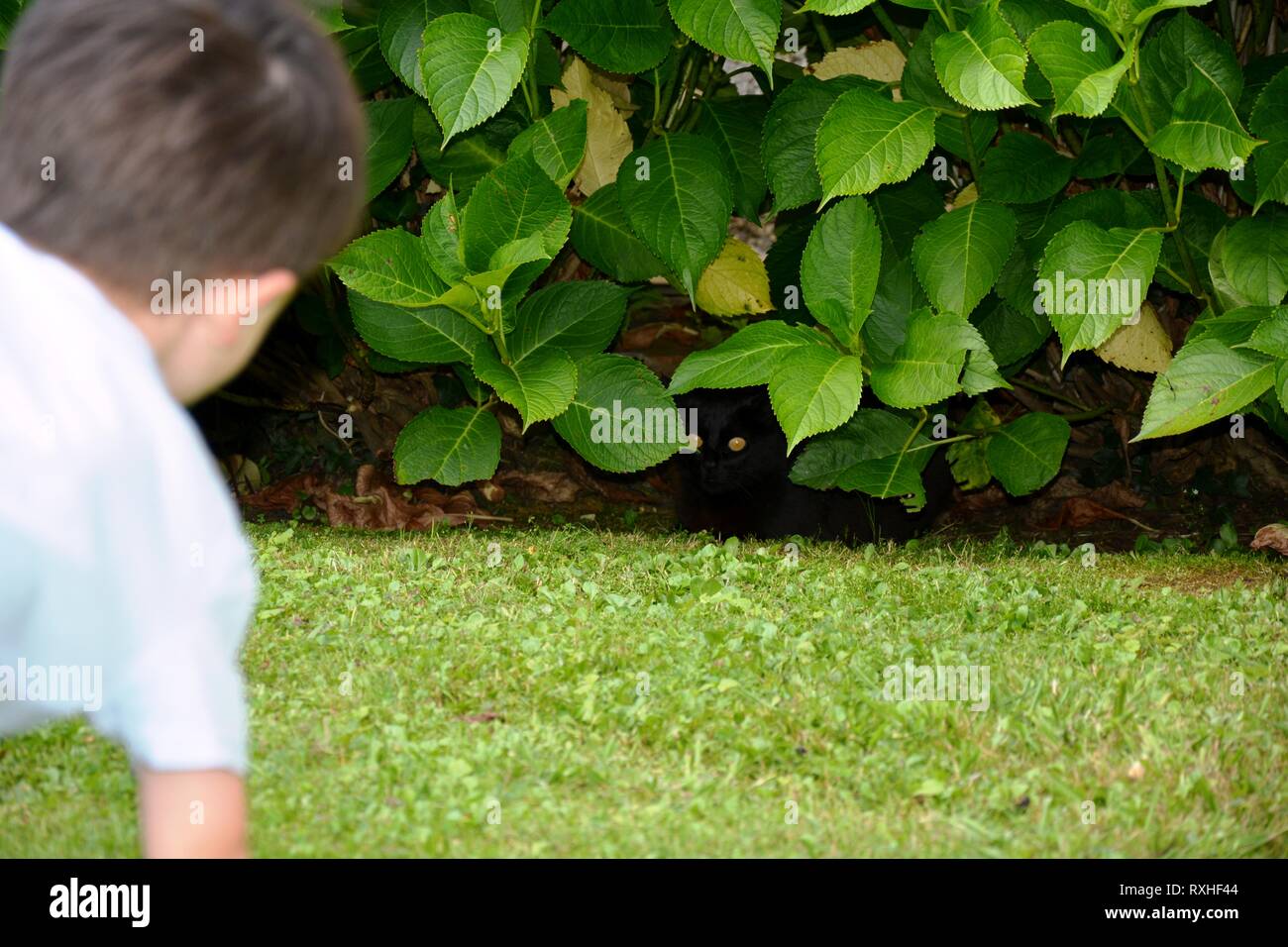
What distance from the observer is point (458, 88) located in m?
3.26

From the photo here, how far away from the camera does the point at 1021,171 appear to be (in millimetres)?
3561

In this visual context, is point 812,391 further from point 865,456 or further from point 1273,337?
point 1273,337

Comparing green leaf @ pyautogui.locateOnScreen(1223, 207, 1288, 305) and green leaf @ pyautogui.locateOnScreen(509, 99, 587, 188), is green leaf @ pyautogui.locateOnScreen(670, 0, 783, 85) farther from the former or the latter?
green leaf @ pyautogui.locateOnScreen(1223, 207, 1288, 305)

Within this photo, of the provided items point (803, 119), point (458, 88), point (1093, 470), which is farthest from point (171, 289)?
point (1093, 470)

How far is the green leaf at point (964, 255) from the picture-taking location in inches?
134

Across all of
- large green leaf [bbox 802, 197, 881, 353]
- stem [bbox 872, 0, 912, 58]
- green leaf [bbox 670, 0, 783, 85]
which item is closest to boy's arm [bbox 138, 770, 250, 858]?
green leaf [bbox 670, 0, 783, 85]

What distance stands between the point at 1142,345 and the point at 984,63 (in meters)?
1.16

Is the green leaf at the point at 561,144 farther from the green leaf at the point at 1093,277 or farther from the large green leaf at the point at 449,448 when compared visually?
the green leaf at the point at 1093,277

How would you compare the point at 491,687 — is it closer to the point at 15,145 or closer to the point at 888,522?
the point at 15,145

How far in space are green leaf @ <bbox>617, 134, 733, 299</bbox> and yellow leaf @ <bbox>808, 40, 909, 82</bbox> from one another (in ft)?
1.43

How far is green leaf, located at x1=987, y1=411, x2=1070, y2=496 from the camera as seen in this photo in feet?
12.6

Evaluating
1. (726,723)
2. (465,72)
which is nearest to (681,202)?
(465,72)

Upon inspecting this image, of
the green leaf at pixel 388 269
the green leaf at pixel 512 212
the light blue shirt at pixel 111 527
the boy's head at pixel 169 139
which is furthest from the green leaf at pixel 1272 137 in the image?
the light blue shirt at pixel 111 527

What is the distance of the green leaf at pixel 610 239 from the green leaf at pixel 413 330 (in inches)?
17.2
